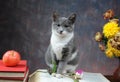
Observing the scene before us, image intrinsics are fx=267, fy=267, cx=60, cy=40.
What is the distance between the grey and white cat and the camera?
3.27 feet

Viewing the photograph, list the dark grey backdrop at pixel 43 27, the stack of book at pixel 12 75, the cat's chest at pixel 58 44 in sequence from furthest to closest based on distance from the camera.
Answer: the dark grey backdrop at pixel 43 27, the cat's chest at pixel 58 44, the stack of book at pixel 12 75

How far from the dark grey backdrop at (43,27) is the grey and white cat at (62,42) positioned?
0.21 meters

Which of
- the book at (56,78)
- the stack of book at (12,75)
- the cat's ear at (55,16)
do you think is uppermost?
the cat's ear at (55,16)

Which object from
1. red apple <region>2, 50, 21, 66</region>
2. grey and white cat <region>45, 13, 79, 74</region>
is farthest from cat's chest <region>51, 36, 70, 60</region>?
red apple <region>2, 50, 21, 66</region>

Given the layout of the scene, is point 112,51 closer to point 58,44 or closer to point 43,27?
point 58,44

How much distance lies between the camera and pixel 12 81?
92 cm

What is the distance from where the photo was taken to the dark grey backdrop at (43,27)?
120 centimetres

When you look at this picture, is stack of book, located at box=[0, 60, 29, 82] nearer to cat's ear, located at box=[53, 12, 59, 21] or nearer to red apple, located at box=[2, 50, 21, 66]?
red apple, located at box=[2, 50, 21, 66]

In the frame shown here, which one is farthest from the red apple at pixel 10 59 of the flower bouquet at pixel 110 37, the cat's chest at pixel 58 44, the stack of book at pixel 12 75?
the flower bouquet at pixel 110 37

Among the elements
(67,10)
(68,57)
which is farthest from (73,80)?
(67,10)

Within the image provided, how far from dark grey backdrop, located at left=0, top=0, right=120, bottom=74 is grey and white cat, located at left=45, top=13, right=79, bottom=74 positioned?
207mm

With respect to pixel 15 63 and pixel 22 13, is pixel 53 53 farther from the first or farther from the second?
pixel 22 13

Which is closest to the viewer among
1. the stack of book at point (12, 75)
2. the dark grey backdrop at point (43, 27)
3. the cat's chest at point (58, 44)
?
the stack of book at point (12, 75)

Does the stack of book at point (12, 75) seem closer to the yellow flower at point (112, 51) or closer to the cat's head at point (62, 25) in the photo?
the cat's head at point (62, 25)
